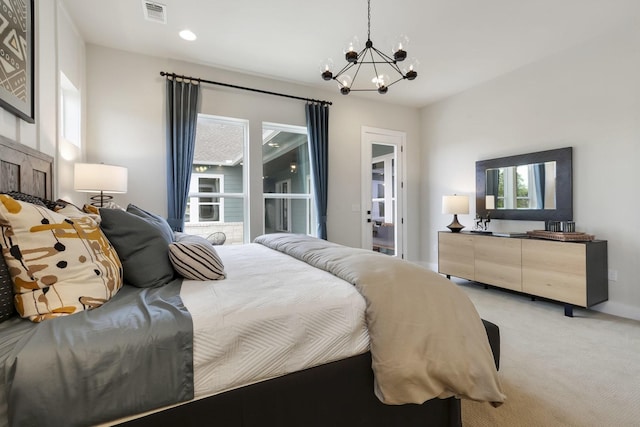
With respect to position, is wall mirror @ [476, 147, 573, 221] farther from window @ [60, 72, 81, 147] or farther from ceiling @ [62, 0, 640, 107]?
window @ [60, 72, 81, 147]

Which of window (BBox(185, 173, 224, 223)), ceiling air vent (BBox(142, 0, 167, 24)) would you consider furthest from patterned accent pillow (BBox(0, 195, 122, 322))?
window (BBox(185, 173, 224, 223))

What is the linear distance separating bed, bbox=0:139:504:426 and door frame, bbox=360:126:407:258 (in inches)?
127

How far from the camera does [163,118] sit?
345 centimetres

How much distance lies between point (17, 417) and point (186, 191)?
115 inches

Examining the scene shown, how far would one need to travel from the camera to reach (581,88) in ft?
10.5

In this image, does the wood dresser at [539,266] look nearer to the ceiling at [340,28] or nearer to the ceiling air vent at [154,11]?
the ceiling at [340,28]

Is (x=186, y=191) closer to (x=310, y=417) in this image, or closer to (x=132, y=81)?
(x=132, y=81)

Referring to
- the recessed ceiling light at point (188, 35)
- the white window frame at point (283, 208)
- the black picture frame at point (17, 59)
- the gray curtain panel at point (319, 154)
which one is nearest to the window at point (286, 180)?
the white window frame at point (283, 208)

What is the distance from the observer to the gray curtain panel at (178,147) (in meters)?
3.38

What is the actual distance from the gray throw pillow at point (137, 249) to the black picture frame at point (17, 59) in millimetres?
998

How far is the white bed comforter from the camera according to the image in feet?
3.20

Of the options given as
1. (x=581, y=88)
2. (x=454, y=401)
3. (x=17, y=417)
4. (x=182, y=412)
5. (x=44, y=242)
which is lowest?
(x=454, y=401)

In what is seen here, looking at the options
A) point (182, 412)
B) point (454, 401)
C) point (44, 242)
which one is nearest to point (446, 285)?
point (454, 401)

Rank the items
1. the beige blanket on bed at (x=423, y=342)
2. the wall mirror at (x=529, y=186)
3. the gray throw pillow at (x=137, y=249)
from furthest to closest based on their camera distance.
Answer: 1. the wall mirror at (x=529, y=186)
2. the gray throw pillow at (x=137, y=249)
3. the beige blanket on bed at (x=423, y=342)
